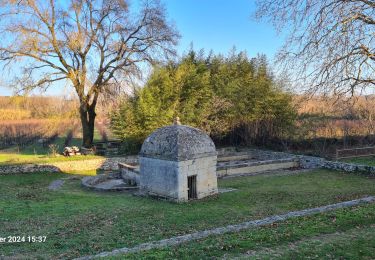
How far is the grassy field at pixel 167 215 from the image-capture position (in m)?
8.16

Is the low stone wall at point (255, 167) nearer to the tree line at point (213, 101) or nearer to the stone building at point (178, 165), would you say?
the stone building at point (178, 165)

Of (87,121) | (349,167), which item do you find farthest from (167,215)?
(87,121)

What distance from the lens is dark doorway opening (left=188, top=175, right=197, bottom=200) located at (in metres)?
15.7

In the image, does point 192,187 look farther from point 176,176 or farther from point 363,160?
point 363,160

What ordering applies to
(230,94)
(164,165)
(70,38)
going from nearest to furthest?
(164,165), (70,38), (230,94)

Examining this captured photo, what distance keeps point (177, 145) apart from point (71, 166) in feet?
39.8

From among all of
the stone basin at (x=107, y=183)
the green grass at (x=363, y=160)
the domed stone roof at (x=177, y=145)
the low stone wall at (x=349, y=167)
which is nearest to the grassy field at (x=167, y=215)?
the stone basin at (x=107, y=183)

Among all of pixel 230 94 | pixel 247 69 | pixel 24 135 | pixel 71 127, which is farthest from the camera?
pixel 71 127

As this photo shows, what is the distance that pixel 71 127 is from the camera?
203ft

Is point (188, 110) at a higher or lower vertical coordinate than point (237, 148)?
higher

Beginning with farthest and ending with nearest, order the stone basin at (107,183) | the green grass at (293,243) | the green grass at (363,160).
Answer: the green grass at (363,160), the stone basin at (107,183), the green grass at (293,243)

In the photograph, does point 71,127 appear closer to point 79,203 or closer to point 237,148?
point 237,148

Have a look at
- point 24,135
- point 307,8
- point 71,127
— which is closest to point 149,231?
point 307,8

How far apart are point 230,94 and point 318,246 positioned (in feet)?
77.1
